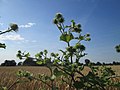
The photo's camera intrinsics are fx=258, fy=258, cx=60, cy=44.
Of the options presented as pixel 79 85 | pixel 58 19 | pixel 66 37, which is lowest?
pixel 79 85

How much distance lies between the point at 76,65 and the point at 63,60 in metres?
0.19

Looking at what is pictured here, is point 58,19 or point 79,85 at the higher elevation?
point 58,19

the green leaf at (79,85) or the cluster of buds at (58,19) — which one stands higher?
the cluster of buds at (58,19)

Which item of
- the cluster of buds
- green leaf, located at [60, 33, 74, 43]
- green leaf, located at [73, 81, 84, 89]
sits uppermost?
the cluster of buds

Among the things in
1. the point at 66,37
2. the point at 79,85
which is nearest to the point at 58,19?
the point at 66,37

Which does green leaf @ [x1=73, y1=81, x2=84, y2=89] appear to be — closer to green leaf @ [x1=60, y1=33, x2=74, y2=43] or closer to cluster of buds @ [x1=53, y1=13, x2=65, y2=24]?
green leaf @ [x1=60, y1=33, x2=74, y2=43]

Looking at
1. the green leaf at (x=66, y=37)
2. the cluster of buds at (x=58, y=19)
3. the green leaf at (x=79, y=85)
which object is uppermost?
the cluster of buds at (x=58, y=19)

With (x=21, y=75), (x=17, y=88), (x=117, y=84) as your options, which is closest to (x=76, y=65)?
(x=117, y=84)

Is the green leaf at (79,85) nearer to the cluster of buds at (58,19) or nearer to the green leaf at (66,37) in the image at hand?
the green leaf at (66,37)

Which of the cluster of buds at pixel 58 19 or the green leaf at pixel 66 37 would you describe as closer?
the green leaf at pixel 66 37

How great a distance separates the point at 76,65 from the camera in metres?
1.88

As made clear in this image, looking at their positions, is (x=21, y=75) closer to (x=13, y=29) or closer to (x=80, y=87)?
(x=13, y=29)

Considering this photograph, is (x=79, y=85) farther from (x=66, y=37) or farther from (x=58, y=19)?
(x=58, y=19)

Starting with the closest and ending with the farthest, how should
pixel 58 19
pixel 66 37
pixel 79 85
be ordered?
pixel 79 85, pixel 66 37, pixel 58 19
